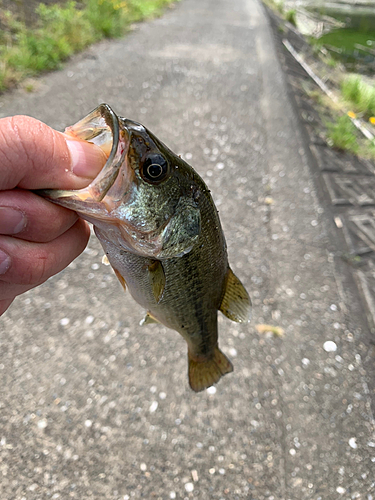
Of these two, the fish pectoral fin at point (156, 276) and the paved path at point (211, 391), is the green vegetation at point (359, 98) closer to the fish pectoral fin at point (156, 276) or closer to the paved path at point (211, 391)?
the paved path at point (211, 391)

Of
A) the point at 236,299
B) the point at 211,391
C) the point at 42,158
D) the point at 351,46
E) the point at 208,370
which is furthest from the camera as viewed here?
the point at 351,46

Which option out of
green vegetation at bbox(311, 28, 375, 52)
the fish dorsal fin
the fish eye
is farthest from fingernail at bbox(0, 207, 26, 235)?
green vegetation at bbox(311, 28, 375, 52)

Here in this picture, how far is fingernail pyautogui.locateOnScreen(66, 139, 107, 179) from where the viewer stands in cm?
97

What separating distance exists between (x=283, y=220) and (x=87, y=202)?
333 cm

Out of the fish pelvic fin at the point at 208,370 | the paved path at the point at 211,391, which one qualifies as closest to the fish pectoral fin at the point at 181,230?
the fish pelvic fin at the point at 208,370

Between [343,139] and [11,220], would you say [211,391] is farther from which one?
[343,139]

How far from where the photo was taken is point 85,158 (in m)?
0.98

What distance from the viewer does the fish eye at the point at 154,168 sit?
104cm

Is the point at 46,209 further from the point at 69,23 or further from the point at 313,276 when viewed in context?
the point at 69,23

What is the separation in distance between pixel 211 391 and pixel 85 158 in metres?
1.94

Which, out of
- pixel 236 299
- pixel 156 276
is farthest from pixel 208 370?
pixel 156 276

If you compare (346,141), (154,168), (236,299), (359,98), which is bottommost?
(346,141)

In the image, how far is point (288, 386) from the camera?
2.49 metres

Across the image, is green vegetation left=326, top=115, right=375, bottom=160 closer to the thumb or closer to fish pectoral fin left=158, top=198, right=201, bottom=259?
fish pectoral fin left=158, top=198, right=201, bottom=259
